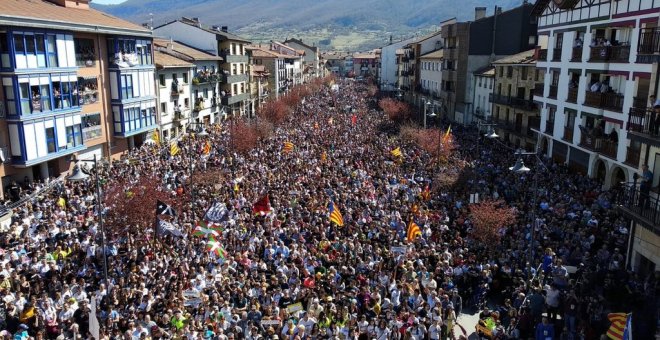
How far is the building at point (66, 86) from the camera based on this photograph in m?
30.0

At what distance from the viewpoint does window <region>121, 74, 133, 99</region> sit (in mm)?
40684

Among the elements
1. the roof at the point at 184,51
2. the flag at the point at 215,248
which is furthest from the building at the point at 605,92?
the roof at the point at 184,51

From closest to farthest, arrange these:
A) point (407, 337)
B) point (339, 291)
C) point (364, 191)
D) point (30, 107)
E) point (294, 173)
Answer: point (407, 337)
point (339, 291)
point (364, 191)
point (30, 107)
point (294, 173)

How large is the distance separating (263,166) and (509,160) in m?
16.5

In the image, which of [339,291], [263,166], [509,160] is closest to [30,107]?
[263,166]

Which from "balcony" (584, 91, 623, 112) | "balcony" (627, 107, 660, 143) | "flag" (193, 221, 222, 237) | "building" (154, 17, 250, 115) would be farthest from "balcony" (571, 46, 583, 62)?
"building" (154, 17, 250, 115)

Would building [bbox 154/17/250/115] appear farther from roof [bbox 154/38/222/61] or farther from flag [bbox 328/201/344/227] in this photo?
flag [bbox 328/201/344/227]

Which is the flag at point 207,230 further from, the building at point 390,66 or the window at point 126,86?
the building at point 390,66

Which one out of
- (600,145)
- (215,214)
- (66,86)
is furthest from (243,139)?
(600,145)

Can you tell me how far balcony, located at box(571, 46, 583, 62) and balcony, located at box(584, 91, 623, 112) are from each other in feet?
8.21

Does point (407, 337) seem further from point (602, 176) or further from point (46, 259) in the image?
point (602, 176)

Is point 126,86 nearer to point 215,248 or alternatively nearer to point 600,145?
point 215,248

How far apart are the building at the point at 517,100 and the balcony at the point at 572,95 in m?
6.42

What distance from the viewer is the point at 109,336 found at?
49.2 feet
